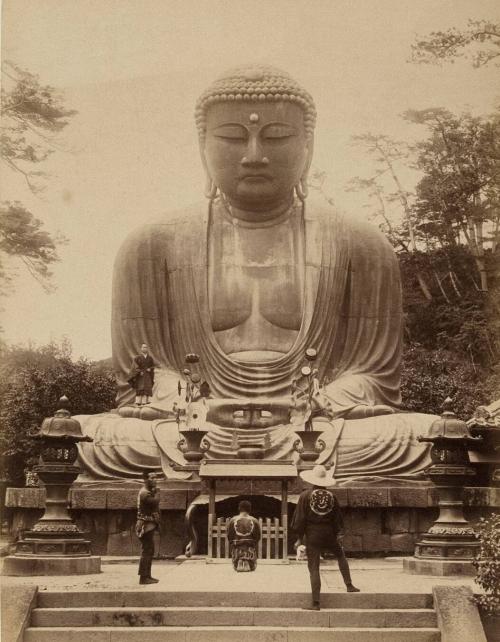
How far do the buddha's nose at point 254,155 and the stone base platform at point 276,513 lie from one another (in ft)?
15.7

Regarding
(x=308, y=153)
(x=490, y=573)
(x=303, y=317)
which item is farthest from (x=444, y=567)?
(x=308, y=153)

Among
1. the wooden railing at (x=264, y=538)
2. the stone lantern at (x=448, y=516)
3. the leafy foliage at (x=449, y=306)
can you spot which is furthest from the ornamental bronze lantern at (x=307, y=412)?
the leafy foliage at (x=449, y=306)

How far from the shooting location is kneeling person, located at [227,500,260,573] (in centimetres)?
997

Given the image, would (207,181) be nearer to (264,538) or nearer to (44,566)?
(264,538)

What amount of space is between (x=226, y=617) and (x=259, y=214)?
834 cm

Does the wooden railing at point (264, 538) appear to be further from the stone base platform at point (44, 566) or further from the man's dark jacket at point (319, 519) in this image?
the man's dark jacket at point (319, 519)

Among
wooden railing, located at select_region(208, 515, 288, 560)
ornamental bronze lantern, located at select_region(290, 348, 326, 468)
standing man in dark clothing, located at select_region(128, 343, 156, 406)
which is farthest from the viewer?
standing man in dark clothing, located at select_region(128, 343, 156, 406)

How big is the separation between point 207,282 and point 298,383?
2353 millimetres

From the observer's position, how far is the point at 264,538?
36.1ft

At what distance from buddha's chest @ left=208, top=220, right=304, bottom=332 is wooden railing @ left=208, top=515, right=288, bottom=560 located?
449 centimetres

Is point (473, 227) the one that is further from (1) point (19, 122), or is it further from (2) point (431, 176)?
(1) point (19, 122)

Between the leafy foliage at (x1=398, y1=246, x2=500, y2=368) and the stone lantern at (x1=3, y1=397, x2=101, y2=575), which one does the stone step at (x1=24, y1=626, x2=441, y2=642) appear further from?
the leafy foliage at (x1=398, y1=246, x2=500, y2=368)

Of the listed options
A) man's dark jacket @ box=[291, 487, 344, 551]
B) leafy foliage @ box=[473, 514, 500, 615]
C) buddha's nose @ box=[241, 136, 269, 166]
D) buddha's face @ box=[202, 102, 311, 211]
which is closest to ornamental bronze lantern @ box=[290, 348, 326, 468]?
buddha's face @ box=[202, 102, 311, 211]

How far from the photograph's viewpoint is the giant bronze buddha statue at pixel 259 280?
1488cm
